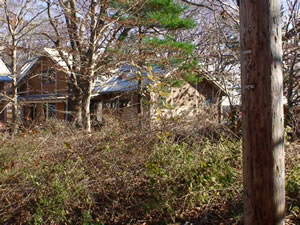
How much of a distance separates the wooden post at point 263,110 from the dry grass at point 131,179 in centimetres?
161

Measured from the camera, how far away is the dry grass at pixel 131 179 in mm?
5277

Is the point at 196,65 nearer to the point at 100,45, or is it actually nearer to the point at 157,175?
the point at 100,45

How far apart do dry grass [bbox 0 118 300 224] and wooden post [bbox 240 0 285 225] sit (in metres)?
1.61

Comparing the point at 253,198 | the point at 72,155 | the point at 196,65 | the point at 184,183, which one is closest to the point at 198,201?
the point at 184,183

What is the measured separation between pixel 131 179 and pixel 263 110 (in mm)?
3226

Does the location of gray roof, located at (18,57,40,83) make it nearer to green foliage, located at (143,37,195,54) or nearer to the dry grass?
green foliage, located at (143,37,195,54)

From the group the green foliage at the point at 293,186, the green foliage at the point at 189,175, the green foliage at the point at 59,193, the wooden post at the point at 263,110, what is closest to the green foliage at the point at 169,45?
the green foliage at the point at 189,175

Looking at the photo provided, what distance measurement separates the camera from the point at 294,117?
8.19 metres

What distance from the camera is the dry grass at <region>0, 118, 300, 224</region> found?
528 cm

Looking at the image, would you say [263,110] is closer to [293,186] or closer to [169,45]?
[293,186]

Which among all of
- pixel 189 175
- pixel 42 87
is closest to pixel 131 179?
pixel 189 175

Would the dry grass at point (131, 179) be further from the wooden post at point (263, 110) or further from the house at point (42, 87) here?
the house at point (42, 87)

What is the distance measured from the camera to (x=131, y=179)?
5.96 m

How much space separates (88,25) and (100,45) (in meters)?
0.89
